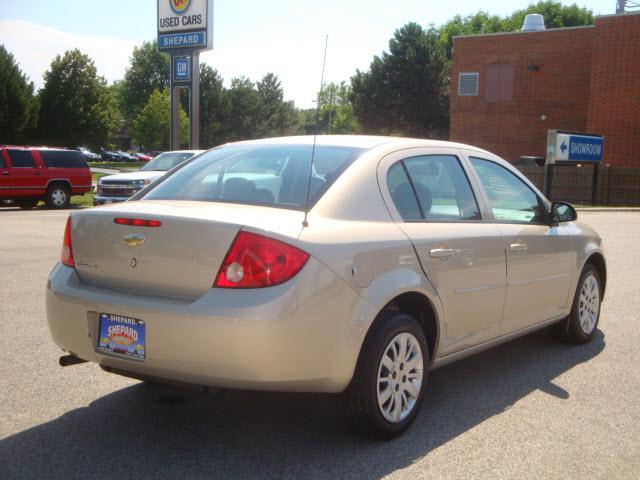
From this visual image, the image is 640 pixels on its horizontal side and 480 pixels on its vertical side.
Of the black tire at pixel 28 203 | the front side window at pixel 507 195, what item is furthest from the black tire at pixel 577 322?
the black tire at pixel 28 203

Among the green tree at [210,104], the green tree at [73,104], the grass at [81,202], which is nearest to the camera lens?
the grass at [81,202]

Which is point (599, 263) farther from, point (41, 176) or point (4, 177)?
point (41, 176)

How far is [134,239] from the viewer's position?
380 cm

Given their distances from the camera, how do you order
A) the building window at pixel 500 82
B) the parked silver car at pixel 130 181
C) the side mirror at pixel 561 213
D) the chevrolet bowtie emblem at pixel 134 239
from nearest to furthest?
the chevrolet bowtie emblem at pixel 134 239 → the side mirror at pixel 561 213 → the parked silver car at pixel 130 181 → the building window at pixel 500 82

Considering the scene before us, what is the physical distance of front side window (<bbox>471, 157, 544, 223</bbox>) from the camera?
5.11 metres

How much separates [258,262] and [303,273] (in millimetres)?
216

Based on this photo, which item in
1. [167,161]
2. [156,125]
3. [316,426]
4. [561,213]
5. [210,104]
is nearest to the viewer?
[316,426]

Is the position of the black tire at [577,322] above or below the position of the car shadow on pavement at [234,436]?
above

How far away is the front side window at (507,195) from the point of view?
5.11 m

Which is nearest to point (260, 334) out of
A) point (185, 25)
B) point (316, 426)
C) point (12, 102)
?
point (316, 426)

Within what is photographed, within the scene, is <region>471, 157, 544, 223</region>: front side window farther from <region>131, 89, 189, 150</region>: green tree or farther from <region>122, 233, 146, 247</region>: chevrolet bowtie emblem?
<region>131, 89, 189, 150</region>: green tree

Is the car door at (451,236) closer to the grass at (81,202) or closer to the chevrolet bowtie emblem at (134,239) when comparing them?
the chevrolet bowtie emblem at (134,239)

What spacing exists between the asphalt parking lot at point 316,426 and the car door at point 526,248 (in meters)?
0.47

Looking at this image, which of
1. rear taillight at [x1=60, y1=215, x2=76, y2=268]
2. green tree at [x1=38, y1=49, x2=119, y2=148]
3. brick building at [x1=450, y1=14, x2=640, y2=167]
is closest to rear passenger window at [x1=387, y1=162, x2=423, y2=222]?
rear taillight at [x1=60, y1=215, x2=76, y2=268]
